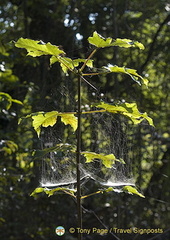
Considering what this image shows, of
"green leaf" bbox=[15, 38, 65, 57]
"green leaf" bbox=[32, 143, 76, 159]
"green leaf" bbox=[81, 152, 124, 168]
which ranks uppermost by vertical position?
"green leaf" bbox=[15, 38, 65, 57]

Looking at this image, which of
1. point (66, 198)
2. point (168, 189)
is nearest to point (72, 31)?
point (66, 198)

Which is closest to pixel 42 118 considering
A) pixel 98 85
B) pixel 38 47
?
pixel 38 47

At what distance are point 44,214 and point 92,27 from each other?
214 cm

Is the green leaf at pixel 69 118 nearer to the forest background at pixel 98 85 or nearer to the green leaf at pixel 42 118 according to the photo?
the green leaf at pixel 42 118

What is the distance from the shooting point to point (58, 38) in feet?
13.5

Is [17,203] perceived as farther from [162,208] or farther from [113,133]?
[113,133]

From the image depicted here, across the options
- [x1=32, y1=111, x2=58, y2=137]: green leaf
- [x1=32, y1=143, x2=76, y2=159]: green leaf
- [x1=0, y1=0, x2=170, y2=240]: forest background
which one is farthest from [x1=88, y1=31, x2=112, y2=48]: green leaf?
[x1=0, y1=0, x2=170, y2=240]: forest background

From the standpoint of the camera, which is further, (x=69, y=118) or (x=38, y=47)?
(x=69, y=118)

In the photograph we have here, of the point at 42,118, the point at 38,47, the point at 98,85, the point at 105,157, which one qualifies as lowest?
the point at 105,157

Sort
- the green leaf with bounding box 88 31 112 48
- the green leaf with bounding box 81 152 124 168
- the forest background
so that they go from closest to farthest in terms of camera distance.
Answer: the green leaf with bounding box 88 31 112 48
the green leaf with bounding box 81 152 124 168
the forest background

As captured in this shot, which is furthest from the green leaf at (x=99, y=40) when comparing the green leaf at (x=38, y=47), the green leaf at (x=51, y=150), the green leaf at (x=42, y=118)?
the green leaf at (x=51, y=150)

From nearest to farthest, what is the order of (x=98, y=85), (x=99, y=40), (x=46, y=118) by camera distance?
(x=99, y=40) → (x=46, y=118) → (x=98, y=85)

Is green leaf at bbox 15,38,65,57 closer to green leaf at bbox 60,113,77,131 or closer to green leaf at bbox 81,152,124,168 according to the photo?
green leaf at bbox 60,113,77,131

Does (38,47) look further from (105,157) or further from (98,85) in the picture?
(98,85)
